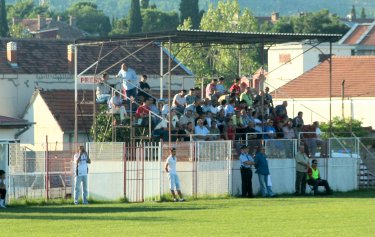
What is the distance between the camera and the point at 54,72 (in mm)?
83438

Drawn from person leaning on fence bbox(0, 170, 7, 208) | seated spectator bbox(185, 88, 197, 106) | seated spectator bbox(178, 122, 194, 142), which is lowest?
person leaning on fence bbox(0, 170, 7, 208)

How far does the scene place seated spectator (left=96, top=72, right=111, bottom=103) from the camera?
46.0m

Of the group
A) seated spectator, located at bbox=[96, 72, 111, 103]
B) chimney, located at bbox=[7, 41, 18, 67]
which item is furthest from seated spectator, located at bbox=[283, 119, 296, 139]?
chimney, located at bbox=[7, 41, 18, 67]

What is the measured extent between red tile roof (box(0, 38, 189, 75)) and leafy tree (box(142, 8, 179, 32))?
273ft

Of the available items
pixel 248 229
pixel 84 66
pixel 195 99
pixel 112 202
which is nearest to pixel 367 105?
pixel 84 66

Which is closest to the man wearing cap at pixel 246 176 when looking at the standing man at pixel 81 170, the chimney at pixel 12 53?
the standing man at pixel 81 170

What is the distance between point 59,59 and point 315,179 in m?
44.0

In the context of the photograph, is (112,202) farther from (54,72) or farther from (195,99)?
(54,72)

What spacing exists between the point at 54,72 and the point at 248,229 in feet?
186

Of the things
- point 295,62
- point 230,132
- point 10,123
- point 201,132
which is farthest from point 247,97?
point 295,62

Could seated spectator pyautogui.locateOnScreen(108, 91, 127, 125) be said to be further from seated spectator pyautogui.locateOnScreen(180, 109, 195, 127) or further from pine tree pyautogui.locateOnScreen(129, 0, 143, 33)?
pine tree pyautogui.locateOnScreen(129, 0, 143, 33)

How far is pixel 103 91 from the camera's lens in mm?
46844

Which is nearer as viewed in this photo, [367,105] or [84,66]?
[367,105]

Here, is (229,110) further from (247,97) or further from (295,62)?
(295,62)
